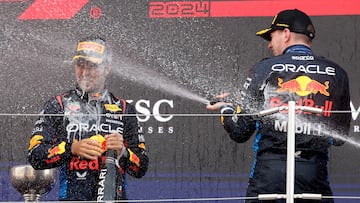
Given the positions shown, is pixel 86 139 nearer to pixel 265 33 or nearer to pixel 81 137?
pixel 81 137

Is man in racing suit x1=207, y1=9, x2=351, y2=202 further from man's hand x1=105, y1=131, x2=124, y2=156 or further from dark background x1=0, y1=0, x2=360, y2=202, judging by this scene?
dark background x1=0, y1=0, x2=360, y2=202

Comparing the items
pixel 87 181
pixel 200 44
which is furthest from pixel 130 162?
pixel 200 44

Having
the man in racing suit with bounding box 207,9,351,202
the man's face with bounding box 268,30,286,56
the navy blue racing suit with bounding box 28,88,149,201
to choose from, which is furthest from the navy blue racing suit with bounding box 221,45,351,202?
the navy blue racing suit with bounding box 28,88,149,201

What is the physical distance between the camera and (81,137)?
6426 millimetres

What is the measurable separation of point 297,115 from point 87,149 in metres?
1.15

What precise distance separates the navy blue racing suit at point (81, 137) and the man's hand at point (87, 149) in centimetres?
4

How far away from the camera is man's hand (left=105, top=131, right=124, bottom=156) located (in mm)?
6195

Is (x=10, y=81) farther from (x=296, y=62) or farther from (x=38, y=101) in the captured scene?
(x=296, y=62)

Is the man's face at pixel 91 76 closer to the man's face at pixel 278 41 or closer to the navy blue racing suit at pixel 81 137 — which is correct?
the navy blue racing suit at pixel 81 137

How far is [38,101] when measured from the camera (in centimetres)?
738

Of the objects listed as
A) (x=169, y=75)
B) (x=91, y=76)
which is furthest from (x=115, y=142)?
(x=169, y=75)

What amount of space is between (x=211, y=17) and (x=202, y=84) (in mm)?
434

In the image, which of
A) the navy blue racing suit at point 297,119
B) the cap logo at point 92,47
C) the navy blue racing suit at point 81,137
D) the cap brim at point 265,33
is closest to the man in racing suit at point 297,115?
the navy blue racing suit at point 297,119

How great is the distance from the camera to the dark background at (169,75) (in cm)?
713
